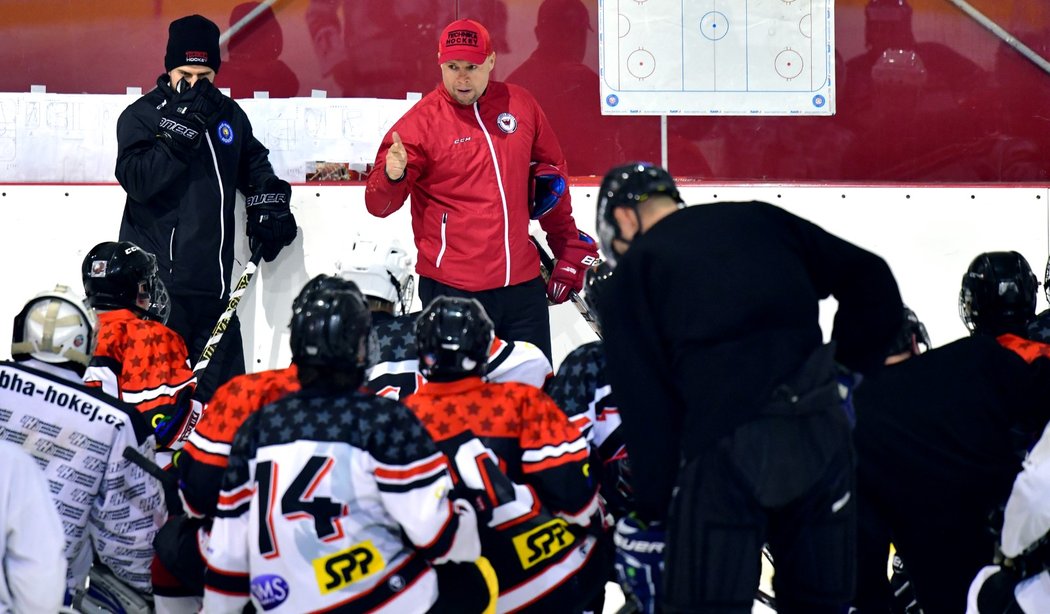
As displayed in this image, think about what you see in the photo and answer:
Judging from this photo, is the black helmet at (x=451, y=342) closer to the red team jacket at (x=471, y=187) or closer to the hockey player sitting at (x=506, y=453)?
the hockey player sitting at (x=506, y=453)

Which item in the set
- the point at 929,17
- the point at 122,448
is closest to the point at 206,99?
the point at 122,448

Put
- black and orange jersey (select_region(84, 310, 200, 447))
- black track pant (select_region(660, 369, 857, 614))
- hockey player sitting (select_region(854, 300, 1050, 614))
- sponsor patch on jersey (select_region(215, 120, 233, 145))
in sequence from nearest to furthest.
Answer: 1. black track pant (select_region(660, 369, 857, 614))
2. hockey player sitting (select_region(854, 300, 1050, 614))
3. black and orange jersey (select_region(84, 310, 200, 447))
4. sponsor patch on jersey (select_region(215, 120, 233, 145))

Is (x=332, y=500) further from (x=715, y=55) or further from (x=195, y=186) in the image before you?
(x=715, y=55)

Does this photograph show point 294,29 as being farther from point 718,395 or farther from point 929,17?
point 718,395

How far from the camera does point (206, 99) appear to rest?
172 inches

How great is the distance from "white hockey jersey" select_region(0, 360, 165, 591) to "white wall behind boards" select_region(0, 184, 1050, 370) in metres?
1.78

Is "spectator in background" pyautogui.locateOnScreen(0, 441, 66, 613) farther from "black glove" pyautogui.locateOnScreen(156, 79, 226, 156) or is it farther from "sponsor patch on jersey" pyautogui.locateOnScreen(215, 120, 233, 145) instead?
"sponsor patch on jersey" pyautogui.locateOnScreen(215, 120, 233, 145)

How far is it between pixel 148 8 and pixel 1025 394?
150 inches

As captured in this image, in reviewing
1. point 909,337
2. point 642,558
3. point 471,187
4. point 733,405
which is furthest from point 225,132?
point 733,405

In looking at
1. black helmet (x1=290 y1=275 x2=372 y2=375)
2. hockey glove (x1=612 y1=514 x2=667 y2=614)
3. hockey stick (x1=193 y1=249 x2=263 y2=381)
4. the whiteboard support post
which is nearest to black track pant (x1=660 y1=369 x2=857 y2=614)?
hockey glove (x1=612 y1=514 x2=667 y2=614)

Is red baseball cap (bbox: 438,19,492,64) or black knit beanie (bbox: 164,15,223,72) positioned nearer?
red baseball cap (bbox: 438,19,492,64)

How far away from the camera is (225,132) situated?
4.55m

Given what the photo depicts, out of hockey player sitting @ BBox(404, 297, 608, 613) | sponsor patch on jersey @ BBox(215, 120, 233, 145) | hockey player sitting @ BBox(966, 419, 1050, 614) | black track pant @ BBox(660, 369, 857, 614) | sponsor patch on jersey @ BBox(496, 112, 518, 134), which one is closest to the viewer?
black track pant @ BBox(660, 369, 857, 614)

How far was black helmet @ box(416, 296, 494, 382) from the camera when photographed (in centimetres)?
288
